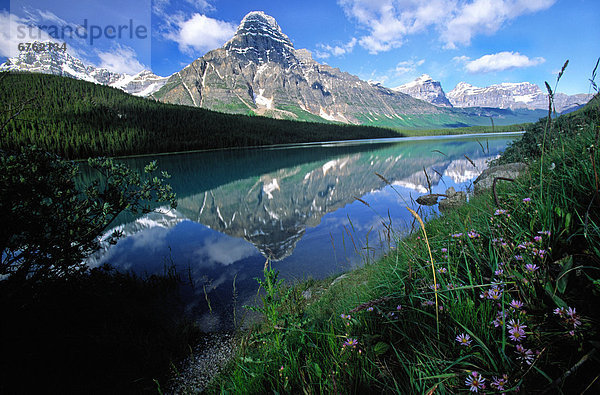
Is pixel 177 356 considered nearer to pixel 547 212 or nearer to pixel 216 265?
pixel 216 265

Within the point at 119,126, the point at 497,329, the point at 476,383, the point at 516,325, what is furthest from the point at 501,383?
the point at 119,126

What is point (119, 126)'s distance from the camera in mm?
107188

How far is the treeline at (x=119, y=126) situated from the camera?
77312mm

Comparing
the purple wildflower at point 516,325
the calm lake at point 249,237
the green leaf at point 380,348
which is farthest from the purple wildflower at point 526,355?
the calm lake at point 249,237

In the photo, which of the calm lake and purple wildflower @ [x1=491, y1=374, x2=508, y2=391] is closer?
purple wildflower @ [x1=491, y1=374, x2=508, y2=391]

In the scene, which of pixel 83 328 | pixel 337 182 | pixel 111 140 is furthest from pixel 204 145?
pixel 83 328

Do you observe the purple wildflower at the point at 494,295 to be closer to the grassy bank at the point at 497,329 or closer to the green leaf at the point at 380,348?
the grassy bank at the point at 497,329

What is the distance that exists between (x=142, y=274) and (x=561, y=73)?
446 inches

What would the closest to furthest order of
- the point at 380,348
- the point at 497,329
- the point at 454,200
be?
the point at 497,329 < the point at 380,348 < the point at 454,200

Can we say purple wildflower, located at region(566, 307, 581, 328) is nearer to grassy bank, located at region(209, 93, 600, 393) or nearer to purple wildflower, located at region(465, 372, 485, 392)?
grassy bank, located at region(209, 93, 600, 393)

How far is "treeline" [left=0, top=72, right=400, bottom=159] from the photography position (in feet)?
254

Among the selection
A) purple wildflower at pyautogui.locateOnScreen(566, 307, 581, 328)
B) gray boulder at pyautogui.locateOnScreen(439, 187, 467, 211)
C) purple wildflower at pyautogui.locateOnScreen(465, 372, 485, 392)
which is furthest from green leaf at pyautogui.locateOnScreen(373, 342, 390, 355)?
gray boulder at pyautogui.locateOnScreen(439, 187, 467, 211)

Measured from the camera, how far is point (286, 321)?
2775 millimetres

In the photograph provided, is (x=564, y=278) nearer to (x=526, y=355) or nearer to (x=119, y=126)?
(x=526, y=355)
